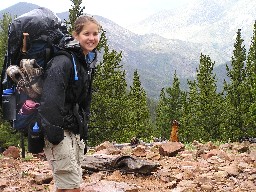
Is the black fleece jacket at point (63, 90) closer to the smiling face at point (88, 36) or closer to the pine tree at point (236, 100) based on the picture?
the smiling face at point (88, 36)

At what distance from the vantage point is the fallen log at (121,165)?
773cm

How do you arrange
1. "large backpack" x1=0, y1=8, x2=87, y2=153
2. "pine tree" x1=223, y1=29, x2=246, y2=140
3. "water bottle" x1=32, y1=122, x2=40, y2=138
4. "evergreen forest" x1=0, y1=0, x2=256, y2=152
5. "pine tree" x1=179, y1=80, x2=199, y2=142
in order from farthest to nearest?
"pine tree" x1=179, y1=80, x2=199, y2=142 → "pine tree" x1=223, y1=29, x2=246, y2=140 → "evergreen forest" x1=0, y1=0, x2=256, y2=152 → "large backpack" x1=0, y1=8, x2=87, y2=153 → "water bottle" x1=32, y1=122, x2=40, y2=138

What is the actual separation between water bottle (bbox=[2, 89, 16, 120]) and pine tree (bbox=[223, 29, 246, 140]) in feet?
105

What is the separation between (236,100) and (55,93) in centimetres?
3432

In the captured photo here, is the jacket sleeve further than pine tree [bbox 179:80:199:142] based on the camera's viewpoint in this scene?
No

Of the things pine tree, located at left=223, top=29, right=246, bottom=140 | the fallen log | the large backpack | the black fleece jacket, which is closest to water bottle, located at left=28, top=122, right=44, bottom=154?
the large backpack

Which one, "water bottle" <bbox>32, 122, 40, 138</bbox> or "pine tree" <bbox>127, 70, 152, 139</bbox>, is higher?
"water bottle" <bbox>32, 122, 40, 138</bbox>

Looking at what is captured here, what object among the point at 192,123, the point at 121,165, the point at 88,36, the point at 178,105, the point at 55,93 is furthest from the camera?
the point at 178,105

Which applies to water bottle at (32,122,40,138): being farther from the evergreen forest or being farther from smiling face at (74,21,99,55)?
the evergreen forest

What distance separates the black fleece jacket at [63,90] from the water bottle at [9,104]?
1.56 ft

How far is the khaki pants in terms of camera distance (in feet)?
13.7

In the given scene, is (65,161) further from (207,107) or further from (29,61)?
(207,107)

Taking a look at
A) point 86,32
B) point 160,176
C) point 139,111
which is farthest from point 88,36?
point 139,111

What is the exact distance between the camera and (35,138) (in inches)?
164
